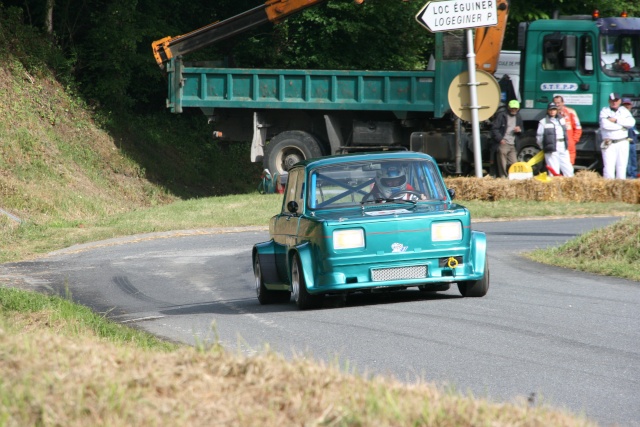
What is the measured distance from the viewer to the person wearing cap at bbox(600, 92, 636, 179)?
23.7 metres

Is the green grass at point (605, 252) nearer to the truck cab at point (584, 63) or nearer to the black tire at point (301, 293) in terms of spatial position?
the black tire at point (301, 293)

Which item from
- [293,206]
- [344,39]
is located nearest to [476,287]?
[293,206]

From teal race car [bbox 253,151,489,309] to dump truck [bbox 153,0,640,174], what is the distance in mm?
14172

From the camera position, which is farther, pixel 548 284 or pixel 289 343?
pixel 548 284

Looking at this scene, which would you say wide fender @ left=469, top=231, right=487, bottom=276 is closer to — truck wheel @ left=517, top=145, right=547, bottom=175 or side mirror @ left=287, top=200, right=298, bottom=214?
side mirror @ left=287, top=200, right=298, bottom=214

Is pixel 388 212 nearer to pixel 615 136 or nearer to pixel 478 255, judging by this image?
pixel 478 255

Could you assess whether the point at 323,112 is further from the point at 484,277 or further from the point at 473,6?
the point at 484,277

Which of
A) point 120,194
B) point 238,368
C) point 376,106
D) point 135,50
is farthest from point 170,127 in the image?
point 238,368

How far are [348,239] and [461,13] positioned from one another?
12789mm

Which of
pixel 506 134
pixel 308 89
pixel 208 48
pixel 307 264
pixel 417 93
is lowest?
pixel 307 264

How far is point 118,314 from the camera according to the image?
10.6m

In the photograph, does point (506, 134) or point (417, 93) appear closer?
point (506, 134)

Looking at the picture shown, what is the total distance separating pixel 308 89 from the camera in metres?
26.5

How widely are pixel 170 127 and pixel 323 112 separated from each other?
9.62 meters
